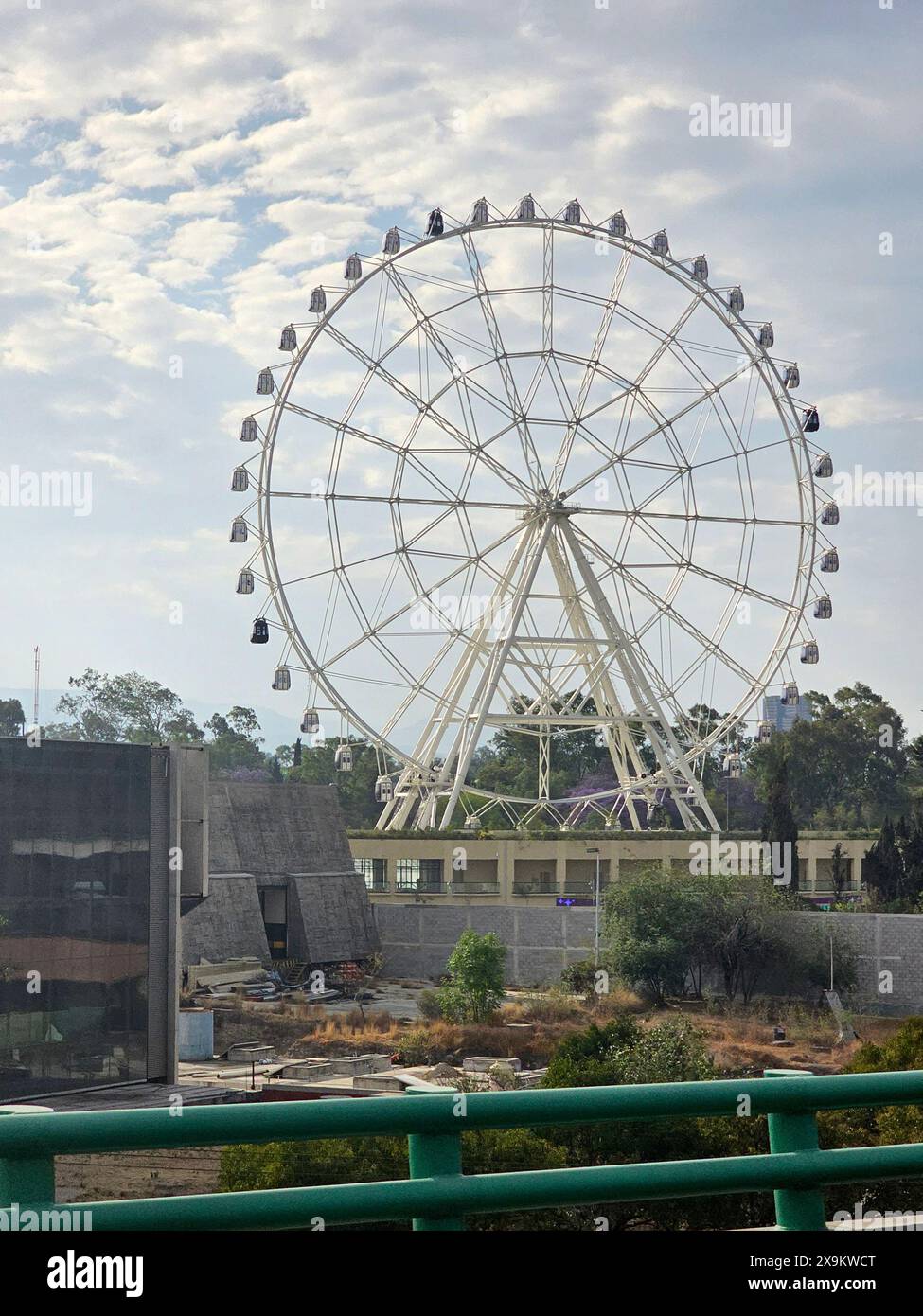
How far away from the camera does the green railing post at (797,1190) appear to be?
4879 mm

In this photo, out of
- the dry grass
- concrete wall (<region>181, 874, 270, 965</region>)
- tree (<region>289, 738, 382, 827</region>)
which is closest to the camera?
the dry grass

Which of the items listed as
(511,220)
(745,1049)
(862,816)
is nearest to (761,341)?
(511,220)

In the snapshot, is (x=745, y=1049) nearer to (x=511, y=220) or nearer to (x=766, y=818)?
(x=766, y=818)

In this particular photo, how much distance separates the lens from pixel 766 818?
67.5 m

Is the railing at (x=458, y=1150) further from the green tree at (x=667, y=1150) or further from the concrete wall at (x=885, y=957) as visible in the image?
the concrete wall at (x=885, y=957)

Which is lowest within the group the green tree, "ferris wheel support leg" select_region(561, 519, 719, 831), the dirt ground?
the dirt ground

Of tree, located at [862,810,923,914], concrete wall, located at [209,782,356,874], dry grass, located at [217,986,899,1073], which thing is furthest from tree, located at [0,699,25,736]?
tree, located at [862,810,923,914]

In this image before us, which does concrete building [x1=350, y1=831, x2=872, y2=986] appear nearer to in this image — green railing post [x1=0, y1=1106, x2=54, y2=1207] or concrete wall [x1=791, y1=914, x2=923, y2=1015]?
concrete wall [x1=791, y1=914, x2=923, y2=1015]

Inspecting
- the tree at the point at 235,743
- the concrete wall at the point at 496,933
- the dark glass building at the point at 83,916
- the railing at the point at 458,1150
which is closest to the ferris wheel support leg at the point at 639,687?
the concrete wall at the point at 496,933

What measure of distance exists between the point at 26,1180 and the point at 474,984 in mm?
49103

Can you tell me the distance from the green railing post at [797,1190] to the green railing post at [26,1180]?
224 centimetres

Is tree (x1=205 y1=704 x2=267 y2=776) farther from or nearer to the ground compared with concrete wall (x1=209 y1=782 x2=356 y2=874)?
farther from the ground

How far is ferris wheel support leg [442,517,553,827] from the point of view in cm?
5647

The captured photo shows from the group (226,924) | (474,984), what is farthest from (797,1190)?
(226,924)
